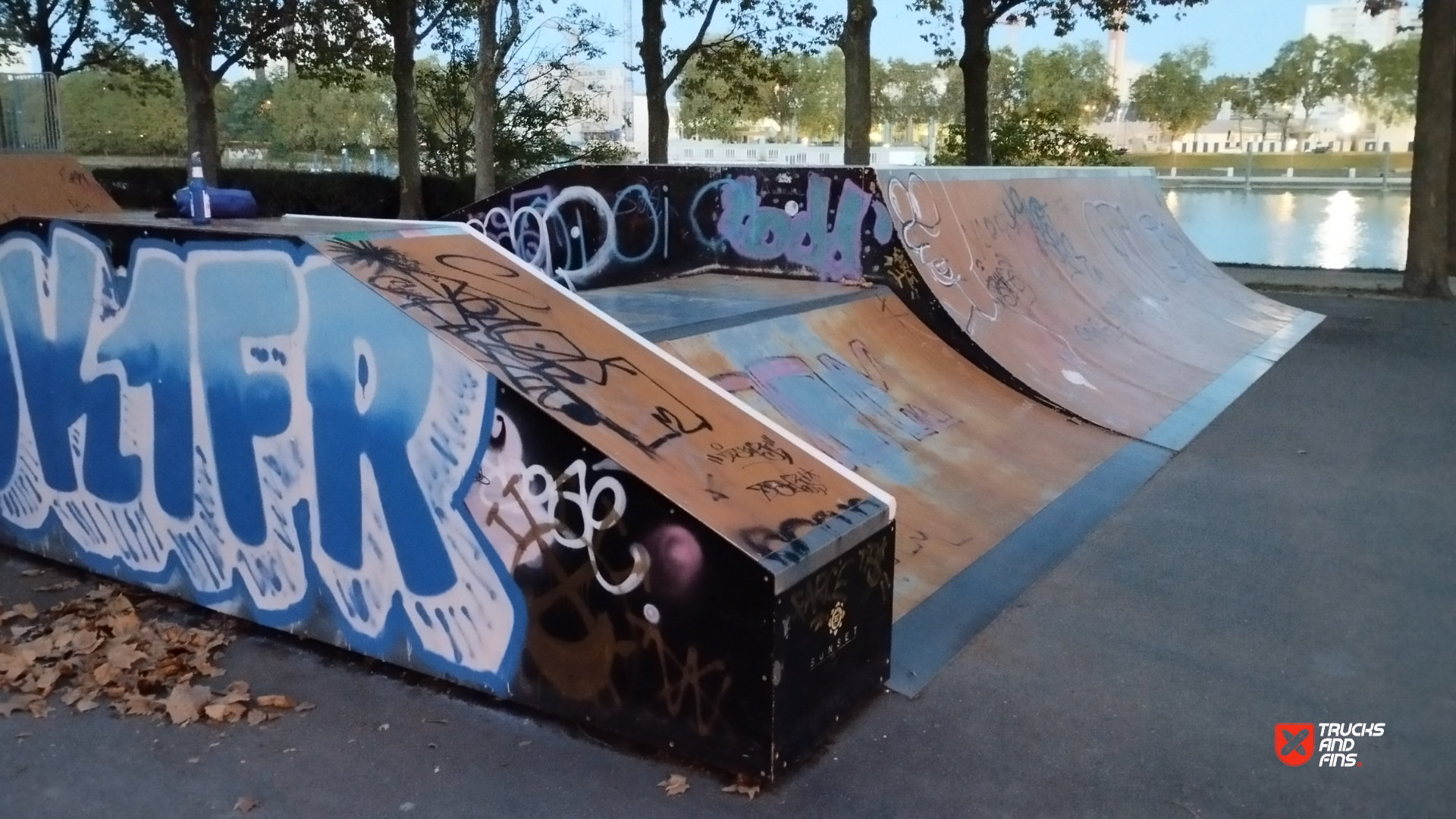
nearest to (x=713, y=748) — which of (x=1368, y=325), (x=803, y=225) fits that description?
(x=803, y=225)

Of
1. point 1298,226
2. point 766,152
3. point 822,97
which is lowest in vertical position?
point 1298,226

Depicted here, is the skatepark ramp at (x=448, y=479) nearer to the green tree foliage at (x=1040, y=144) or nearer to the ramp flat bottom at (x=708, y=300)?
the ramp flat bottom at (x=708, y=300)

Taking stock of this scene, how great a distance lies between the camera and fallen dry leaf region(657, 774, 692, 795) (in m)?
3.47

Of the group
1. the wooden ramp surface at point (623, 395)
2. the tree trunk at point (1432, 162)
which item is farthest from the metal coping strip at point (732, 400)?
the tree trunk at point (1432, 162)

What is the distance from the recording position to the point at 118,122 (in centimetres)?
3238

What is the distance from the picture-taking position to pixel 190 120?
20984 mm

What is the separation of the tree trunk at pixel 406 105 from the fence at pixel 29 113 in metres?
6.23

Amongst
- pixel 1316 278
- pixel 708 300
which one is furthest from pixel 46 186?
pixel 1316 278

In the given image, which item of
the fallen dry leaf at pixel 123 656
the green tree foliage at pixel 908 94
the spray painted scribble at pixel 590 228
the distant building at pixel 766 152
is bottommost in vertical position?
the fallen dry leaf at pixel 123 656

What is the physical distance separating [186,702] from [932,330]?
20.3 feet

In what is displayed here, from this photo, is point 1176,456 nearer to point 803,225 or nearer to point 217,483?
point 803,225

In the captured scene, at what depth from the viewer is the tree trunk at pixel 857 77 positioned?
18.0m

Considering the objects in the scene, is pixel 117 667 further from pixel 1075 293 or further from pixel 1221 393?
pixel 1075 293

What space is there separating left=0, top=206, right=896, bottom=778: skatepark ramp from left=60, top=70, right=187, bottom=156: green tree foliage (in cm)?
3045
